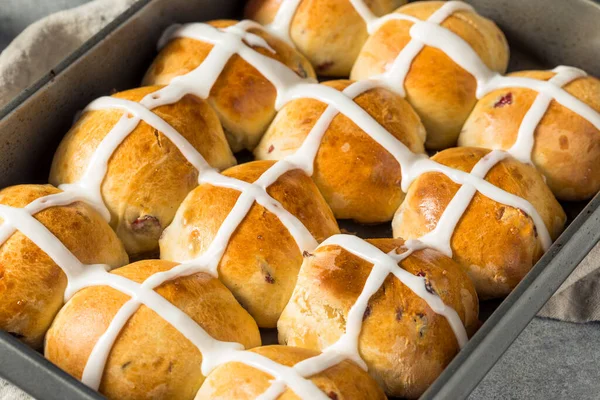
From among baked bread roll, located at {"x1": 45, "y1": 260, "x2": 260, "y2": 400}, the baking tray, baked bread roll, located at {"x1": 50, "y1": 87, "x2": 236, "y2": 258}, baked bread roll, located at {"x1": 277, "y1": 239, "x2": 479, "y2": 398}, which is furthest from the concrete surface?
baked bread roll, located at {"x1": 50, "y1": 87, "x2": 236, "y2": 258}

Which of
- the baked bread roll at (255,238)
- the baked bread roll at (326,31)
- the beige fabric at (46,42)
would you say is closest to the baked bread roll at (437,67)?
the baked bread roll at (326,31)

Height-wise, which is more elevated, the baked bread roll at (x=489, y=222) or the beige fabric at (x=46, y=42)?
the beige fabric at (x=46, y=42)

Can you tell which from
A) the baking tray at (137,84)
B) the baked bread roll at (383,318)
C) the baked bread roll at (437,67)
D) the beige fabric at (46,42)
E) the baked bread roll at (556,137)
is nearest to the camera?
the baking tray at (137,84)

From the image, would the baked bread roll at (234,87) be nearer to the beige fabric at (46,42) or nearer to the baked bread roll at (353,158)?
the baked bread roll at (353,158)

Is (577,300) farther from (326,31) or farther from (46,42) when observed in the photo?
(46,42)

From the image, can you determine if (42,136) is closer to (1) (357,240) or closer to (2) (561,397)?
(1) (357,240)

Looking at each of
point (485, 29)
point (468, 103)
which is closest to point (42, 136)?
point (468, 103)
